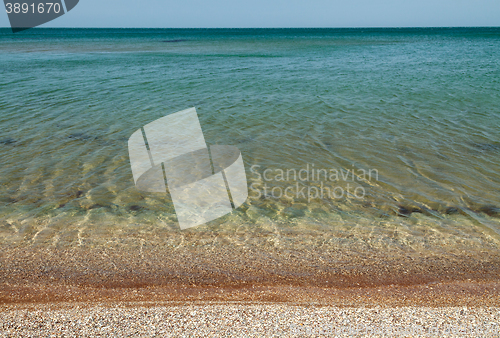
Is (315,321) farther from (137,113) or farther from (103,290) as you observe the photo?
(137,113)

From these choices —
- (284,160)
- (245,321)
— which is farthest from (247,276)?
(284,160)

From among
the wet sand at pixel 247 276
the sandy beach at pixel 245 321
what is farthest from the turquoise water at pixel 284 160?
the sandy beach at pixel 245 321

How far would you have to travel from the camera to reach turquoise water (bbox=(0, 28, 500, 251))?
5.58m

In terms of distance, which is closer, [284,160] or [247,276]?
[247,276]

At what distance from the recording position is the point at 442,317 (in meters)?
3.56

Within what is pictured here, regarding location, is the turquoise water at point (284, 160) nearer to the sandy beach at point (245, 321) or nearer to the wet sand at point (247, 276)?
the wet sand at point (247, 276)

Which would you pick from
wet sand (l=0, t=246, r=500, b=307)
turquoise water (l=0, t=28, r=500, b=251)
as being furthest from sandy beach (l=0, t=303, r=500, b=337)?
turquoise water (l=0, t=28, r=500, b=251)

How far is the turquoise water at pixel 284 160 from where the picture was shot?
5578 mm

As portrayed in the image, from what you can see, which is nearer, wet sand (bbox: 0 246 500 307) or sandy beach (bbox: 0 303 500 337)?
sandy beach (bbox: 0 303 500 337)

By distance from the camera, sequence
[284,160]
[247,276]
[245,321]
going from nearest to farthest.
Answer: [245,321], [247,276], [284,160]

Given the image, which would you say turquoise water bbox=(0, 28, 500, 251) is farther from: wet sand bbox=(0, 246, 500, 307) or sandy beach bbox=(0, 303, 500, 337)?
sandy beach bbox=(0, 303, 500, 337)

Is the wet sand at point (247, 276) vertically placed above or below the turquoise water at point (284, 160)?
below

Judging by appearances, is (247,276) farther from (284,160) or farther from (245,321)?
(284,160)

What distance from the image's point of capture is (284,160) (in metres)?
8.18
